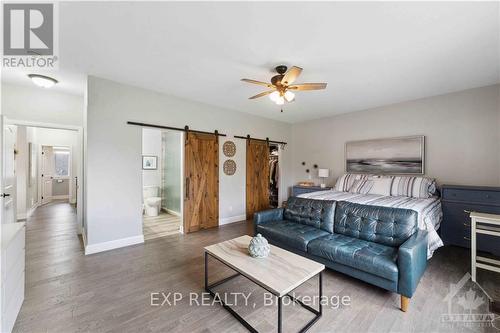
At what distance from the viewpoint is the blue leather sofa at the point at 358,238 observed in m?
1.94

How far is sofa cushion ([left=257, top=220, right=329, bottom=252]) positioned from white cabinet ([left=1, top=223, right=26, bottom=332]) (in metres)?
2.54

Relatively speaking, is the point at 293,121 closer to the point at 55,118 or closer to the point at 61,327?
the point at 55,118

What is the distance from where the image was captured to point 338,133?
5.18 m

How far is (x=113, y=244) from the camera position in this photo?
129 inches

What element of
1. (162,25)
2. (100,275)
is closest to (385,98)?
(162,25)

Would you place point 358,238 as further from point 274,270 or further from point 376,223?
point 274,270

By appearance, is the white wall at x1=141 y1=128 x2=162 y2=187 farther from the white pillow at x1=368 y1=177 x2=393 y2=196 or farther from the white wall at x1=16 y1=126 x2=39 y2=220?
the white pillow at x1=368 y1=177 x2=393 y2=196

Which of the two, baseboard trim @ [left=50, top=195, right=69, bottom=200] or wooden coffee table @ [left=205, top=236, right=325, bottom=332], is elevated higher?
wooden coffee table @ [left=205, top=236, right=325, bottom=332]

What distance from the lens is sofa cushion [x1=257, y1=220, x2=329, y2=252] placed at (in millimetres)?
2641

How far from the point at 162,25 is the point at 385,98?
3.98 metres

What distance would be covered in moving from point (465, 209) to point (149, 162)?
273 inches

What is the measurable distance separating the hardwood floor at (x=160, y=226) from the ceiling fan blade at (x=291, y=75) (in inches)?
134

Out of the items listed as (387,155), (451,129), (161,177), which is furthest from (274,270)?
(161,177)

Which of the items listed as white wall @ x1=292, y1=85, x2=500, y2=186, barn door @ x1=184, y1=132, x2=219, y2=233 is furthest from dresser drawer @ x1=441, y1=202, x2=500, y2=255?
barn door @ x1=184, y1=132, x2=219, y2=233
